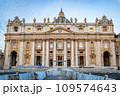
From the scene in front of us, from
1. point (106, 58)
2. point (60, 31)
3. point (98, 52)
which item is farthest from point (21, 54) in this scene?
point (106, 58)

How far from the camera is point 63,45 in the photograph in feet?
162

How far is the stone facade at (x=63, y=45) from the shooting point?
4859 cm

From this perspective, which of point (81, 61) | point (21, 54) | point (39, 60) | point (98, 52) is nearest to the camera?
point (98, 52)

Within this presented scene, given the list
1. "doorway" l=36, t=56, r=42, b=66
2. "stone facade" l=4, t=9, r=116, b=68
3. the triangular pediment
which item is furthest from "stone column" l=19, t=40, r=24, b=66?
the triangular pediment

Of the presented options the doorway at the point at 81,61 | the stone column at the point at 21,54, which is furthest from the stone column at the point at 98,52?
the stone column at the point at 21,54

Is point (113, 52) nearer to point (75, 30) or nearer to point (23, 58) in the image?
point (75, 30)

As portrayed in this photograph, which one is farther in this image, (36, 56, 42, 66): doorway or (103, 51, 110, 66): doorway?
(103, 51, 110, 66): doorway

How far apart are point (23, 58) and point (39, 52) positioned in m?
7.19

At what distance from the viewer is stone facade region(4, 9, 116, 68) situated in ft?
159

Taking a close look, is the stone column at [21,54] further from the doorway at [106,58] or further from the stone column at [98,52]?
the doorway at [106,58]

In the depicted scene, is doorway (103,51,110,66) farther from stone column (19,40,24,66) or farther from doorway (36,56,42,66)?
stone column (19,40,24,66)

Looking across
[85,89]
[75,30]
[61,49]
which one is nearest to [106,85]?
[85,89]

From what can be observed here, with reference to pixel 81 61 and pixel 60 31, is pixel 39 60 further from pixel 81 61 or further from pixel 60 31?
pixel 81 61

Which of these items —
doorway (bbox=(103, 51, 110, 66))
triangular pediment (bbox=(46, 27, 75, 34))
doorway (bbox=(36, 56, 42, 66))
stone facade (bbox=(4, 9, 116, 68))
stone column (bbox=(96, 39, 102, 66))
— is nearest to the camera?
stone column (bbox=(96, 39, 102, 66))
